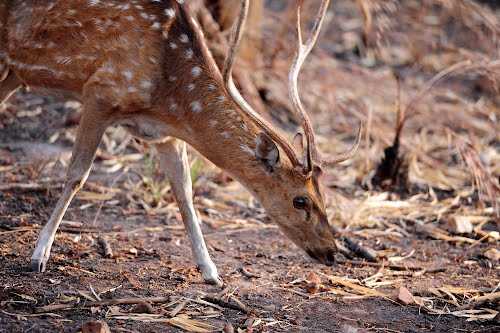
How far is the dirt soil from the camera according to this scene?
186 inches

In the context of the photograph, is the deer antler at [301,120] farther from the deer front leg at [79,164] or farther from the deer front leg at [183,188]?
the deer front leg at [79,164]

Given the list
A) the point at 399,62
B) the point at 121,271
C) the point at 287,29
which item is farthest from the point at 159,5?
the point at 399,62

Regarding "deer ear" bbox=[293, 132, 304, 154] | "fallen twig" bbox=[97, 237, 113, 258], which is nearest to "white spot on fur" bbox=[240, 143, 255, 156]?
"deer ear" bbox=[293, 132, 304, 154]

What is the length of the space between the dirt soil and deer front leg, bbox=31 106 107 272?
18 centimetres

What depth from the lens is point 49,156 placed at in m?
7.30

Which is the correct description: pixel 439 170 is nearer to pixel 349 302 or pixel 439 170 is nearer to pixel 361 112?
pixel 361 112

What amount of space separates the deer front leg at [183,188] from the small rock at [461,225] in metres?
2.39

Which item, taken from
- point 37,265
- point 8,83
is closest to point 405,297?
point 37,265

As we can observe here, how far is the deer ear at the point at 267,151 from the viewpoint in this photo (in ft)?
16.6

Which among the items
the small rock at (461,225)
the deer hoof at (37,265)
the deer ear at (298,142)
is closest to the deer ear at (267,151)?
the deer ear at (298,142)

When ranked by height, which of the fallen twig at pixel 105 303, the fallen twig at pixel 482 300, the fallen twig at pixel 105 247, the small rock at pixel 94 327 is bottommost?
the fallen twig at pixel 105 247

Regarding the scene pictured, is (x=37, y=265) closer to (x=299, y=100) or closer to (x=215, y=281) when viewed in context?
(x=215, y=281)

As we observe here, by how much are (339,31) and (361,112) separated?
4.06m

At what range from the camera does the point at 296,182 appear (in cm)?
514
